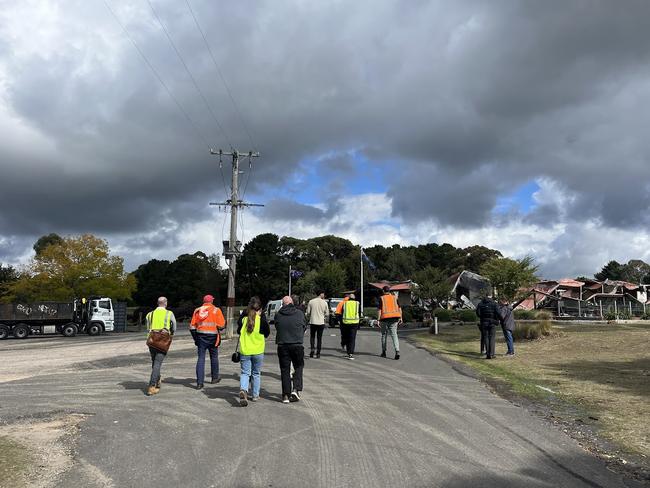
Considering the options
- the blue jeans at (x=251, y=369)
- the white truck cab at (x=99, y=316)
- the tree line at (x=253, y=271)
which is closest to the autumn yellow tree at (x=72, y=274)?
the tree line at (x=253, y=271)

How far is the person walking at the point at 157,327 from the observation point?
9469mm

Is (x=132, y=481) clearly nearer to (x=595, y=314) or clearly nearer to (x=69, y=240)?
(x=595, y=314)

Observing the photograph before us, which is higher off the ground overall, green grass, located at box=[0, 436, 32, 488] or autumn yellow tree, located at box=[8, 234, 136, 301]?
autumn yellow tree, located at box=[8, 234, 136, 301]

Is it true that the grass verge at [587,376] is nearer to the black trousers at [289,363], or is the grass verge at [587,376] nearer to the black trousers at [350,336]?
the black trousers at [350,336]

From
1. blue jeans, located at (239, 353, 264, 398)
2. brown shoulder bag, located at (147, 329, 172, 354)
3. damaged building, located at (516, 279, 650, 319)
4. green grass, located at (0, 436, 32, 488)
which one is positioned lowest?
green grass, located at (0, 436, 32, 488)

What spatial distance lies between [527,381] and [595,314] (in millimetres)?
32038

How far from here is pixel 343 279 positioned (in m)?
73.8

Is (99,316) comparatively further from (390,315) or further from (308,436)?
(308,436)

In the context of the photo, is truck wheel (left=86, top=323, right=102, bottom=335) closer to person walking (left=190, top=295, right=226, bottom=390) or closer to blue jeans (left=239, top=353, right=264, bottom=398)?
person walking (left=190, top=295, right=226, bottom=390)

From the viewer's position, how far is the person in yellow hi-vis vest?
1437 centimetres

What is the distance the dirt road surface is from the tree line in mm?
A: 31905

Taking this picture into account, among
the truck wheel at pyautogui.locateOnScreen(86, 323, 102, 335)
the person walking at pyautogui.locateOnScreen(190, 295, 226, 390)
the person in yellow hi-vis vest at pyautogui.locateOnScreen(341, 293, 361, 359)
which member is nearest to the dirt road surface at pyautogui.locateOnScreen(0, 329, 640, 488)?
the person walking at pyautogui.locateOnScreen(190, 295, 226, 390)

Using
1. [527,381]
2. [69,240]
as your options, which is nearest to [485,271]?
[527,381]

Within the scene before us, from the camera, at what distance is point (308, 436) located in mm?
6508
